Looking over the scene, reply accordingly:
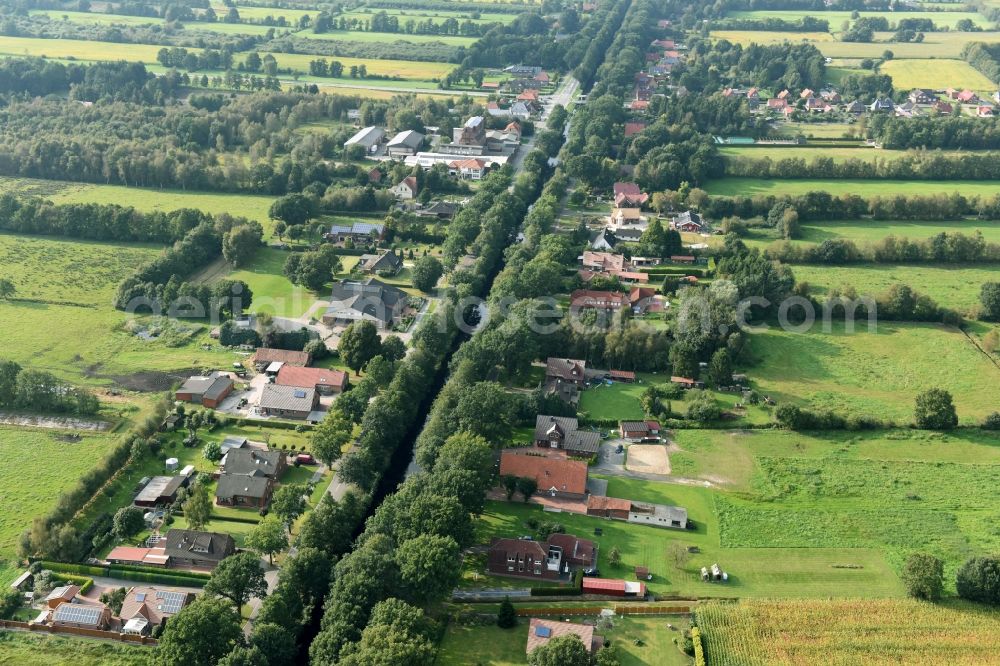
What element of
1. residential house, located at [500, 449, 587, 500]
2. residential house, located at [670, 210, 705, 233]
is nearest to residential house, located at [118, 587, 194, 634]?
residential house, located at [500, 449, 587, 500]

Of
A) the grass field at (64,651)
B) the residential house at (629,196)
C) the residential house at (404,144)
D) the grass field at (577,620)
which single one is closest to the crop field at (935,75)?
the residential house at (629,196)

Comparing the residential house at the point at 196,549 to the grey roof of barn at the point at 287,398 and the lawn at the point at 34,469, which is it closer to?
the lawn at the point at 34,469

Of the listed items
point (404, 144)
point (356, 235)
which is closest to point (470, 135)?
point (404, 144)

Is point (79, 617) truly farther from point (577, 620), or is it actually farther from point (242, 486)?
point (577, 620)

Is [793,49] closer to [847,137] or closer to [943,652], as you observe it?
[847,137]

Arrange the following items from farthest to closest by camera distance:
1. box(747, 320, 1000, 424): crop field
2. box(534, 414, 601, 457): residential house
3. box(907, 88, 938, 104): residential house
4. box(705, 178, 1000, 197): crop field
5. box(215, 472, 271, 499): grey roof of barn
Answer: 1. box(907, 88, 938, 104): residential house
2. box(705, 178, 1000, 197): crop field
3. box(747, 320, 1000, 424): crop field
4. box(534, 414, 601, 457): residential house
5. box(215, 472, 271, 499): grey roof of barn

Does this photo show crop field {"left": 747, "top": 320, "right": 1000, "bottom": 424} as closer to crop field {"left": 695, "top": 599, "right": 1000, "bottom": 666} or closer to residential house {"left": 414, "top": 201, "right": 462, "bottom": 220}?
crop field {"left": 695, "top": 599, "right": 1000, "bottom": 666}

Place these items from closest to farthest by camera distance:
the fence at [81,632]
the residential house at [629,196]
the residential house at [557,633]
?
the residential house at [557,633] → the fence at [81,632] → the residential house at [629,196]
